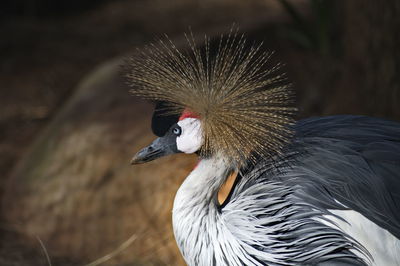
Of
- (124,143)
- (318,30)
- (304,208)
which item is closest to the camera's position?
(304,208)

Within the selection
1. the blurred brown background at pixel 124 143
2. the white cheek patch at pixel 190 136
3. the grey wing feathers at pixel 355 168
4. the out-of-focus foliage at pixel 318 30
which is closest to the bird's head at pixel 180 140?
the white cheek patch at pixel 190 136

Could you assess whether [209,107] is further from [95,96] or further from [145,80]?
[95,96]

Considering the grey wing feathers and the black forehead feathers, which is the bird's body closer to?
the grey wing feathers

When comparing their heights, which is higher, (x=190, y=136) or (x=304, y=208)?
(x=190, y=136)

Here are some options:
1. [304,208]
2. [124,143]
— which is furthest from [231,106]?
[124,143]

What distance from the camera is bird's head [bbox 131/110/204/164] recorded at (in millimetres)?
1424

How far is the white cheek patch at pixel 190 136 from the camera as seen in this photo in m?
1.42

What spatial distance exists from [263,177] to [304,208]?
0.38ft

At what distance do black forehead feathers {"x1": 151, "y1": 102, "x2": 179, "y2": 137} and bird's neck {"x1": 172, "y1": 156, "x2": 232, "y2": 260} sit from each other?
0.10 meters

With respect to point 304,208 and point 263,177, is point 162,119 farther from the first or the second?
Answer: point 304,208

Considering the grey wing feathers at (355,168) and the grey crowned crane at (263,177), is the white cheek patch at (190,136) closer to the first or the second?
the grey crowned crane at (263,177)

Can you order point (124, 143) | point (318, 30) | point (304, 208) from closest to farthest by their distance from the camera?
point (304, 208) → point (124, 143) → point (318, 30)

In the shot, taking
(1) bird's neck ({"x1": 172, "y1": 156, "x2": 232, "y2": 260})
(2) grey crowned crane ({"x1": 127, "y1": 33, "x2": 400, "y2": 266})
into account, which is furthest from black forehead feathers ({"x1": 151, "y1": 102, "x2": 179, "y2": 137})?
(1) bird's neck ({"x1": 172, "y1": 156, "x2": 232, "y2": 260})

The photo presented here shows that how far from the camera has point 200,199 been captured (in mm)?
1440
